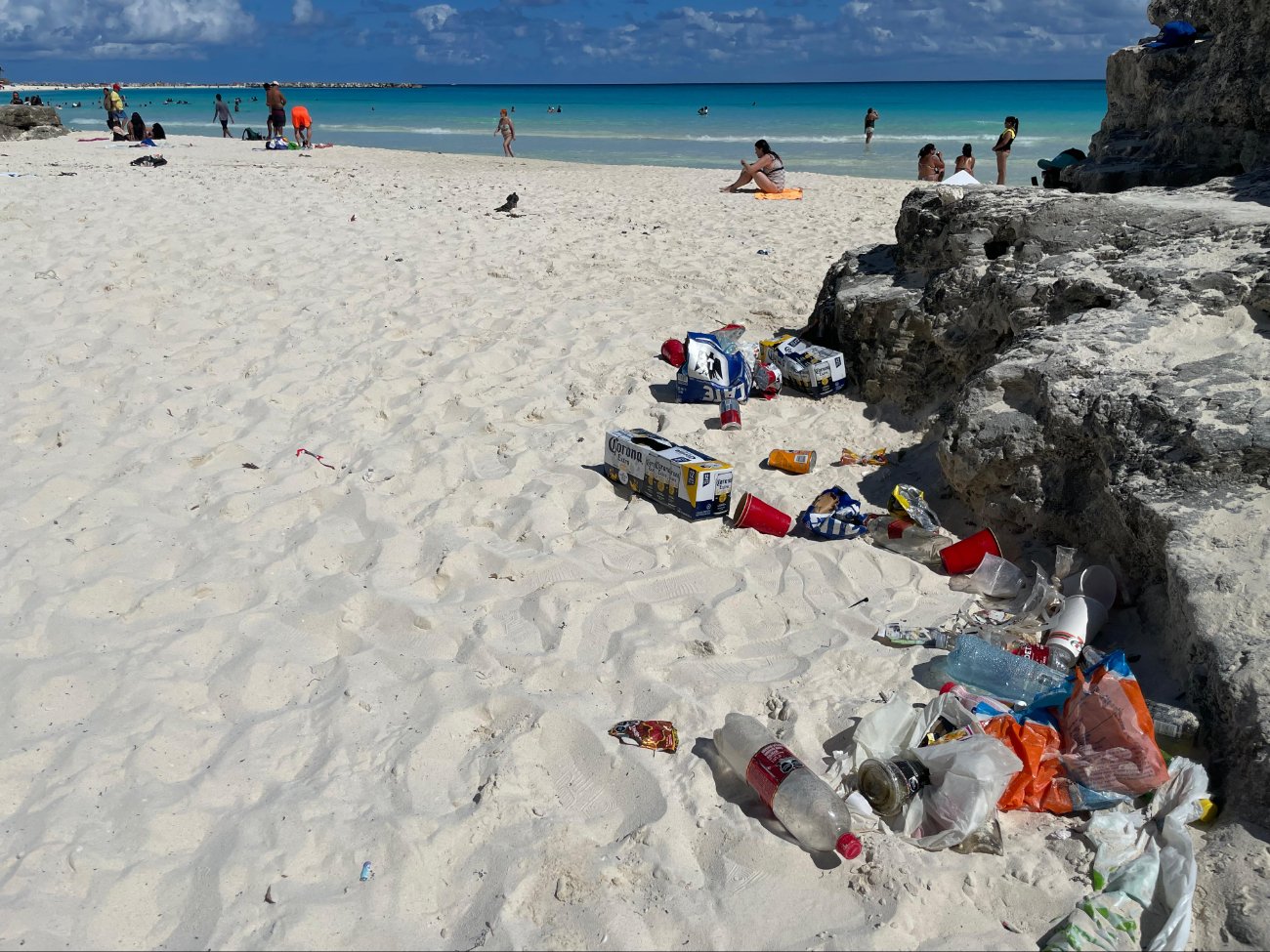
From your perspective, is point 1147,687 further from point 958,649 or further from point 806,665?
point 806,665

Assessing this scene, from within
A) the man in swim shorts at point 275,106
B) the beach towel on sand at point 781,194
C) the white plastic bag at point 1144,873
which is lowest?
the white plastic bag at point 1144,873

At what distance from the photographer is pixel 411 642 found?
3002 millimetres

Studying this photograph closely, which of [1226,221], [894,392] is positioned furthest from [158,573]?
[1226,221]

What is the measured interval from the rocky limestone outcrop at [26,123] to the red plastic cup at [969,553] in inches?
880

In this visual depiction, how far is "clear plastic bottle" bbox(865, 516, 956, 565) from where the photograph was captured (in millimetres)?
3586

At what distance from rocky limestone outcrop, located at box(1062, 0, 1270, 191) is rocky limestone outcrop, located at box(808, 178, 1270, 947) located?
504 mm

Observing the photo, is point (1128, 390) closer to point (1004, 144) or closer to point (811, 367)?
point (811, 367)

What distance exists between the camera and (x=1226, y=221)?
3863 mm

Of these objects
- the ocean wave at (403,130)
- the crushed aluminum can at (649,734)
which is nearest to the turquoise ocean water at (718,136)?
the ocean wave at (403,130)

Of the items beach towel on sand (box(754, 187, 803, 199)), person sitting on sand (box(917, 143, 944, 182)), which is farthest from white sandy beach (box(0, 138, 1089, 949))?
person sitting on sand (box(917, 143, 944, 182))

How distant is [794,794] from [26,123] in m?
23.8

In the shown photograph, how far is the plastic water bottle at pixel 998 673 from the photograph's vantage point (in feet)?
9.07

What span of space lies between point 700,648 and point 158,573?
2.06 m

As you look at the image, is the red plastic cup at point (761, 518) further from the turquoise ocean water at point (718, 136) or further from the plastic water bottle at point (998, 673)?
the turquoise ocean water at point (718, 136)
